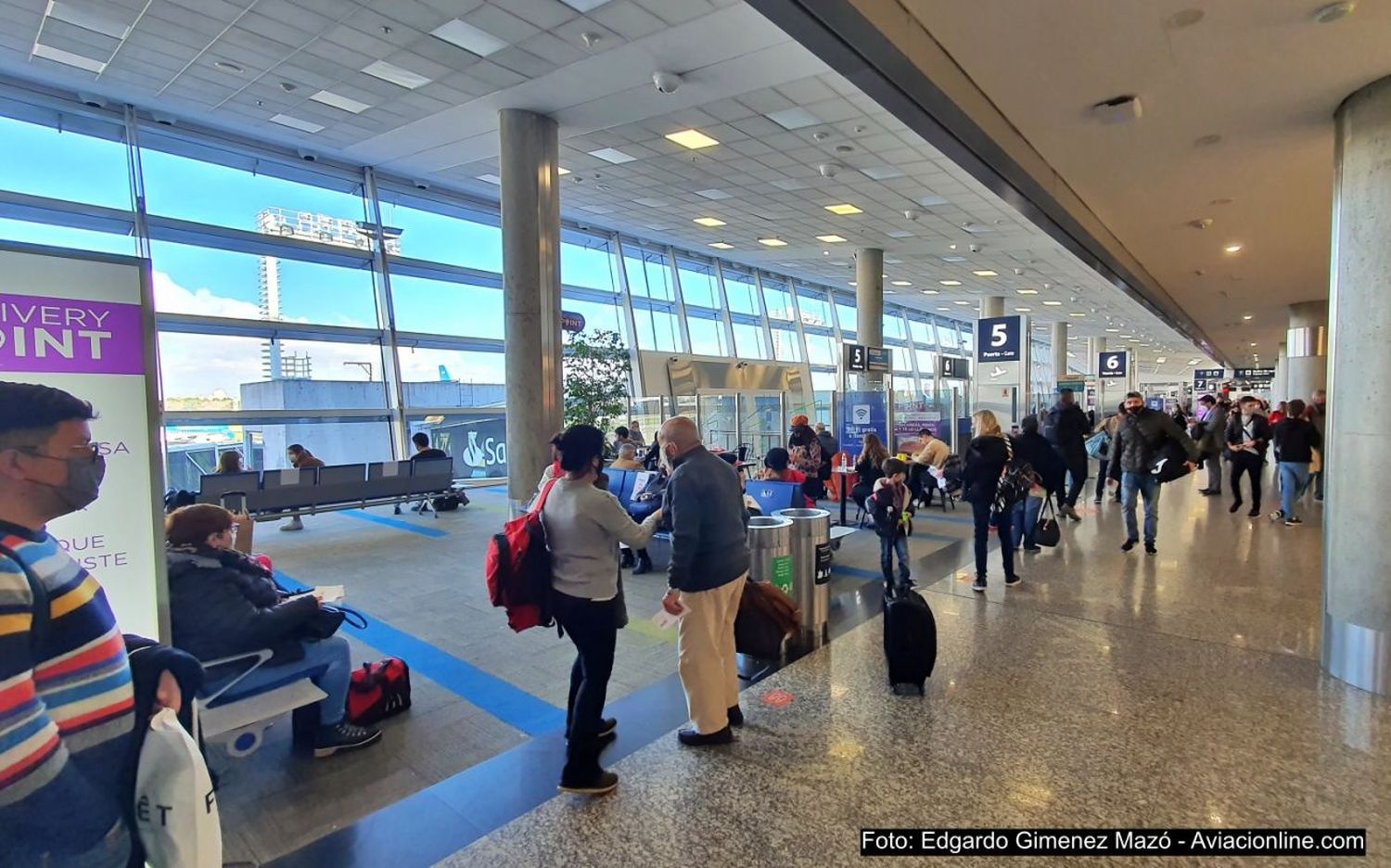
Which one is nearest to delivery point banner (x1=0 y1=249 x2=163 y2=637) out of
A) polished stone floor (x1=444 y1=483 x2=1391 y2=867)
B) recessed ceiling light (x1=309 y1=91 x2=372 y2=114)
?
polished stone floor (x1=444 y1=483 x2=1391 y2=867)

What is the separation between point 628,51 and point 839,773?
7.53 metres

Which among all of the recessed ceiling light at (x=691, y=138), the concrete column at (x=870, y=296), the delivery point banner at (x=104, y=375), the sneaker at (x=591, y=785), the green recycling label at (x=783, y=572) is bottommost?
the sneaker at (x=591, y=785)

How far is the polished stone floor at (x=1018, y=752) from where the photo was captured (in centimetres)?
258

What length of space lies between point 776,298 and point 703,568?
20.1m

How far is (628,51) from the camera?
7660mm

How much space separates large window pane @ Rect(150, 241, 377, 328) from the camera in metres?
10.4

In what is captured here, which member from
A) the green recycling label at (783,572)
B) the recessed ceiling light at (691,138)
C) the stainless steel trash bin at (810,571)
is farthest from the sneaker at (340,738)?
the recessed ceiling light at (691,138)

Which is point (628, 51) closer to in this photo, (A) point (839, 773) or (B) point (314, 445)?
(A) point (839, 773)

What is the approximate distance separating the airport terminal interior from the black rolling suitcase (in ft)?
0.31

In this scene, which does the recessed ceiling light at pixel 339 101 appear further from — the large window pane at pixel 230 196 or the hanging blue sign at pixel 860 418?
the hanging blue sign at pixel 860 418

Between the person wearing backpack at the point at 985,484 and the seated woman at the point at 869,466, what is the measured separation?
205cm

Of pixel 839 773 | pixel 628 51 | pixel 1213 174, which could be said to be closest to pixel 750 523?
pixel 839 773

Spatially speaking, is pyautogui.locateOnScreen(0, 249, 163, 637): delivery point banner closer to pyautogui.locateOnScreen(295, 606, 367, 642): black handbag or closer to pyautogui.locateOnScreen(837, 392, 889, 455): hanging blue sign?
pyautogui.locateOnScreen(295, 606, 367, 642): black handbag

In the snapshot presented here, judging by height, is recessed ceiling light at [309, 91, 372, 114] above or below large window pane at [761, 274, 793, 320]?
above
